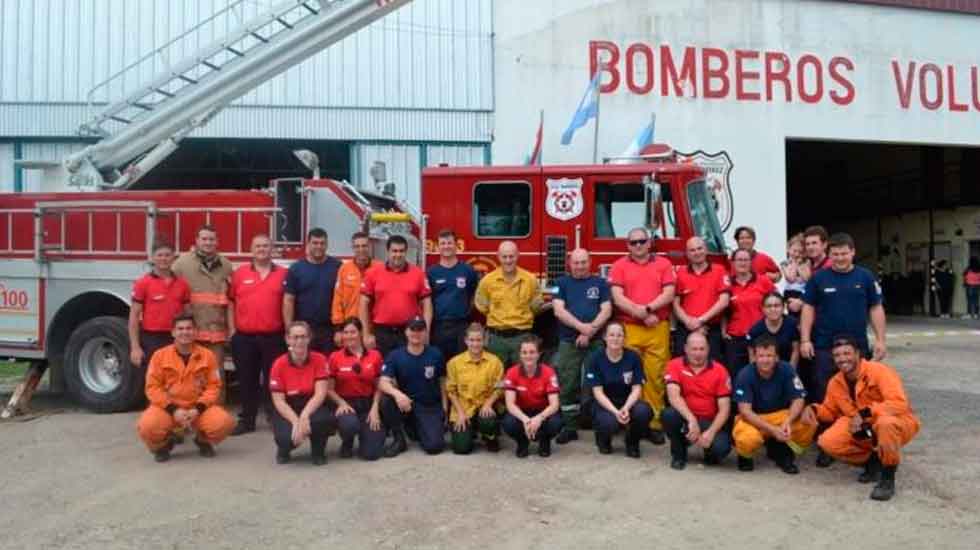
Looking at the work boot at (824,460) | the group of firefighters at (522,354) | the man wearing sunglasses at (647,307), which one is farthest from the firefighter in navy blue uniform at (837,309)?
the man wearing sunglasses at (647,307)

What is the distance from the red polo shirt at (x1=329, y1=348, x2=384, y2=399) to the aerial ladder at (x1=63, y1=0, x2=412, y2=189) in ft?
15.5

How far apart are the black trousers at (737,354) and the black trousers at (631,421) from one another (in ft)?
3.32

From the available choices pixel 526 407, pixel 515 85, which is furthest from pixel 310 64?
pixel 526 407

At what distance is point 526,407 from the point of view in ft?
21.4

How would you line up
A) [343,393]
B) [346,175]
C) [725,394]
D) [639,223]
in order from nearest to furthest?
[725,394]
[343,393]
[639,223]
[346,175]

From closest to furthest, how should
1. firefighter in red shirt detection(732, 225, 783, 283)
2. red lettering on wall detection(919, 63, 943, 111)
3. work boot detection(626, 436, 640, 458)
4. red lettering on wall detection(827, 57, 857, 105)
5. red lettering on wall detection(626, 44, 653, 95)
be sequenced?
work boot detection(626, 436, 640, 458) → firefighter in red shirt detection(732, 225, 783, 283) → red lettering on wall detection(626, 44, 653, 95) → red lettering on wall detection(827, 57, 857, 105) → red lettering on wall detection(919, 63, 943, 111)

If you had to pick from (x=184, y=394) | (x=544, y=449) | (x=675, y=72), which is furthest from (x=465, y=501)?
(x=675, y=72)

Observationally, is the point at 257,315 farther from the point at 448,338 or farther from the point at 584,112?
the point at 584,112

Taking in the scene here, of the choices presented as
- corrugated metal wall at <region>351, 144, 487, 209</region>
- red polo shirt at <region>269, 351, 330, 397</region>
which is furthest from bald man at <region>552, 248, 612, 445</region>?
corrugated metal wall at <region>351, 144, 487, 209</region>

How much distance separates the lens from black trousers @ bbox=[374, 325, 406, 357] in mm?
7082

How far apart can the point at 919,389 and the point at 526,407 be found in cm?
579

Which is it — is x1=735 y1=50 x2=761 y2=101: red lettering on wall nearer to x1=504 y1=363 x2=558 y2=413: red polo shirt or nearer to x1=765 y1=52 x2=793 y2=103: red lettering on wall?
x1=765 y1=52 x2=793 y2=103: red lettering on wall

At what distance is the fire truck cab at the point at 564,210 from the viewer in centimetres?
780

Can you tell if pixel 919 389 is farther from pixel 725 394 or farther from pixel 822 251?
pixel 725 394
